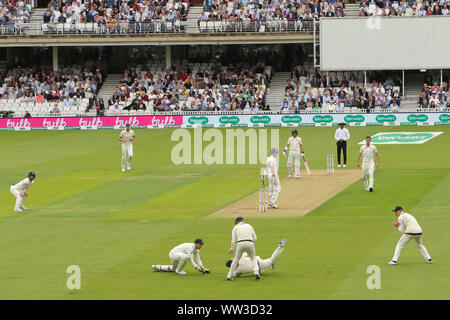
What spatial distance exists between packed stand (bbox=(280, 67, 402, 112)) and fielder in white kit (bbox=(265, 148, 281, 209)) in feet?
91.3

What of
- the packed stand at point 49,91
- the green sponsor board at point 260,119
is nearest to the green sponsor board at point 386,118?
the green sponsor board at point 260,119

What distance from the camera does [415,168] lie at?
38594mm

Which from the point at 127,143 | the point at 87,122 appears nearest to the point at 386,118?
the point at 87,122

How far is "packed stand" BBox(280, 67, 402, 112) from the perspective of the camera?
58.6 metres

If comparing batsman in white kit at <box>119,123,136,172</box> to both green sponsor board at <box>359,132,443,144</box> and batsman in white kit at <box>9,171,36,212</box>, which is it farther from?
green sponsor board at <box>359,132,443,144</box>

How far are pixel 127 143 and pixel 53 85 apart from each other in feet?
92.7

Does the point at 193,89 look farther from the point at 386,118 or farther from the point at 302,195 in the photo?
the point at 302,195

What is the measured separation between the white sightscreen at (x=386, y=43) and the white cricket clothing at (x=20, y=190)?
34.9 metres

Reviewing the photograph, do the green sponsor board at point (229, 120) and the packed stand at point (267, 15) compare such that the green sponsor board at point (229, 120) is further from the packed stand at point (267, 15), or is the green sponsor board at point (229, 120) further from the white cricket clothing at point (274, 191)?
the white cricket clothing at point (274, 191)

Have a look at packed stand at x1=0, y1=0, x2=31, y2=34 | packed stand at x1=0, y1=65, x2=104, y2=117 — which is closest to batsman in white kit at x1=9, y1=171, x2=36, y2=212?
packed stand at x1=0, y1=65, x2=104, y2=117

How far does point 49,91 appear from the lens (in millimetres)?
65562

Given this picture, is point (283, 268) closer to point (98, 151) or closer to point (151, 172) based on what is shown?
point (151, 172)
